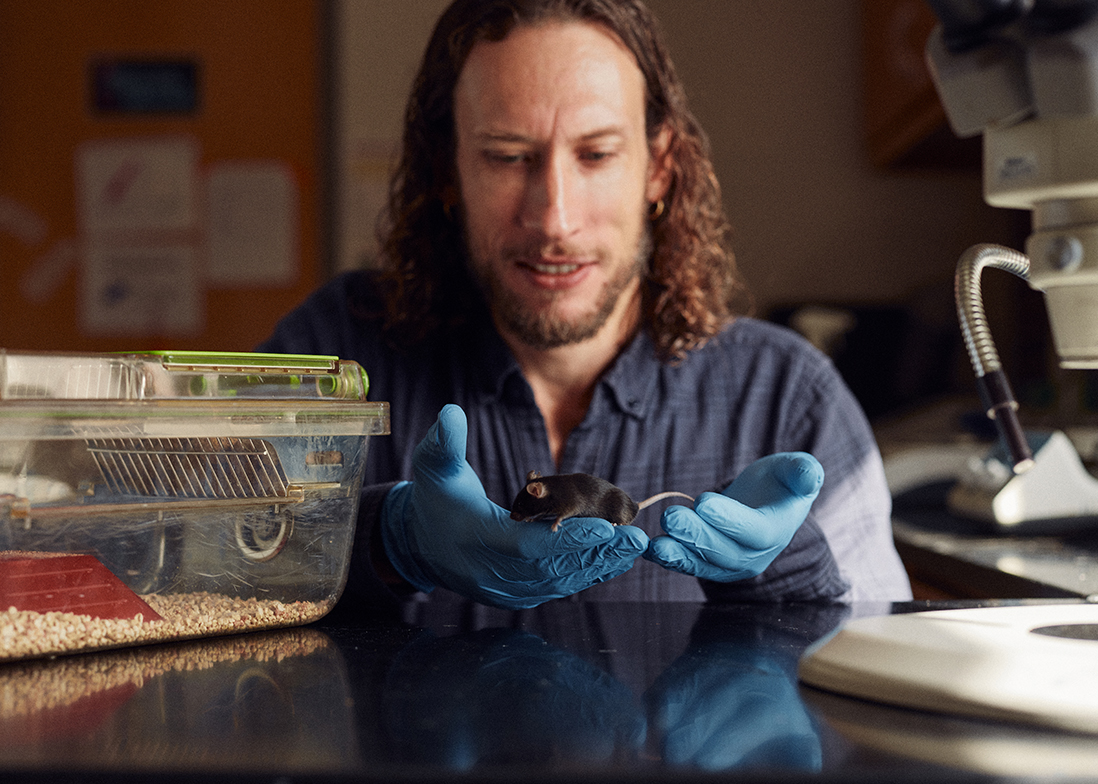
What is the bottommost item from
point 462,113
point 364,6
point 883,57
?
point 462,113

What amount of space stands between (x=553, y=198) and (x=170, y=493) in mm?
666

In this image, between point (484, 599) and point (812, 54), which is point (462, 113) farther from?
point (812, 54)

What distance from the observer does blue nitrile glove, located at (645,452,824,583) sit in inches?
27.7

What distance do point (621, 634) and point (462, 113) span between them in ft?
2.71

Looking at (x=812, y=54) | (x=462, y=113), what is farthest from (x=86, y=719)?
(x=812, y=54)

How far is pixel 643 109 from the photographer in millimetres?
1323

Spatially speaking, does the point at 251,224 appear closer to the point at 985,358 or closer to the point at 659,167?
the point at 659,167

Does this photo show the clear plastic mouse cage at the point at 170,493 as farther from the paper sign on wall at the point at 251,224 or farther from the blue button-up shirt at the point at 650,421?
the paper sign on wall at the point at 251,224

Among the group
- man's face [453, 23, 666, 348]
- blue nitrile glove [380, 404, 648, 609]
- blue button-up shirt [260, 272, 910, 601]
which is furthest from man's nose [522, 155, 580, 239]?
blue nitrile glove [380, 404, 648, 609]

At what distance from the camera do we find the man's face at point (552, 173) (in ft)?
3.88

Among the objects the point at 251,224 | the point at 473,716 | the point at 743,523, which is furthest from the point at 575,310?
the point at 251,224

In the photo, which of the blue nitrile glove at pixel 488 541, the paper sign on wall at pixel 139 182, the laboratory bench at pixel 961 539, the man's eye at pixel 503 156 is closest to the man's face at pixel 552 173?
the man's eye at pixel 503 156

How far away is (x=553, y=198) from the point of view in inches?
46.0

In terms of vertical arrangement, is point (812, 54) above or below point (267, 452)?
above
